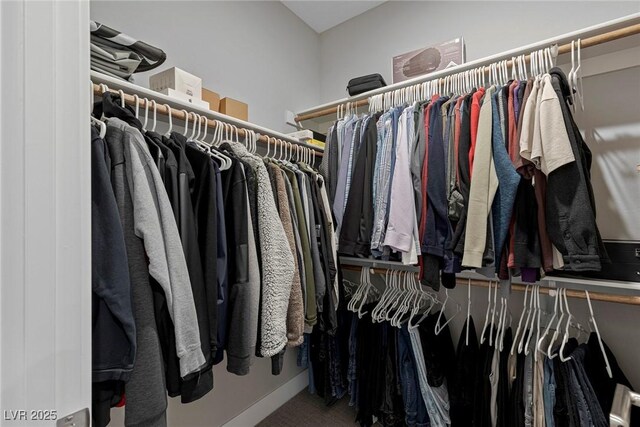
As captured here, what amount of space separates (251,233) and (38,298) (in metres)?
0.70

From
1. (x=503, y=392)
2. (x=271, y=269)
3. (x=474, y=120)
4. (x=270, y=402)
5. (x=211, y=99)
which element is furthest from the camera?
(x=270, y=402)

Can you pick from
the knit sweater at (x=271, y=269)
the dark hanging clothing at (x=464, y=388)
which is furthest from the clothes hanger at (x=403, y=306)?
the knit sweater at (x=271, y=269)

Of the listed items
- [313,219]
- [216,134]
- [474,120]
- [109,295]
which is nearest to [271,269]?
[313,219]

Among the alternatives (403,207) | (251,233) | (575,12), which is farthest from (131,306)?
(575,12)

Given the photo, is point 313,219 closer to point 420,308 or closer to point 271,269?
point 271,269

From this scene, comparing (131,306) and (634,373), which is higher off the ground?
(131,306)

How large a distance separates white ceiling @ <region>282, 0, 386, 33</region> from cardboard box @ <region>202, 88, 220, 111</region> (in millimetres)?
1190

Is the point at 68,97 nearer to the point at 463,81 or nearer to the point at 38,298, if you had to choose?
the point at 38,298

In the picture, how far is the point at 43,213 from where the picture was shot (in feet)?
1.30

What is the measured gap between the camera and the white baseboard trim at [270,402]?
170 cm

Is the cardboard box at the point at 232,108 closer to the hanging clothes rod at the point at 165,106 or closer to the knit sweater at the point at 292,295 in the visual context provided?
the hanging clothes rod at the point at 165,106

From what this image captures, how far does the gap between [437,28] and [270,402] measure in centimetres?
263

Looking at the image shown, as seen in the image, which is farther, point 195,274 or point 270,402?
point 270,402

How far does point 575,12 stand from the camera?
4.82ft
